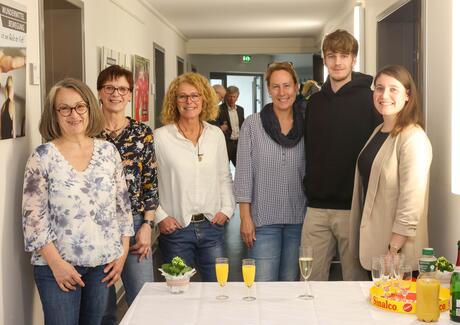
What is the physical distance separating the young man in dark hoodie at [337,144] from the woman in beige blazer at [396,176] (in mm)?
175

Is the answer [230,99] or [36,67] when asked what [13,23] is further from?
[230,99]

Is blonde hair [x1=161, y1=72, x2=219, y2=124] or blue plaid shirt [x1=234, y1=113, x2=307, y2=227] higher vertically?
blonde hair [x1=161, y1=72, x2=219, y2=124]

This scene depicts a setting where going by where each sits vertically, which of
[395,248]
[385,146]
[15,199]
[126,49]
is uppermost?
[126,49]

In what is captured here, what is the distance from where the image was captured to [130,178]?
2994mm

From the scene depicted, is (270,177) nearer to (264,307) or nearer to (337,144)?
(337,144)

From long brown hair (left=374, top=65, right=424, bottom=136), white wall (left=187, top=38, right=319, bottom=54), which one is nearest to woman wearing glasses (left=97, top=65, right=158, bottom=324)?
long brown hair (left=374, top=65, right=424, bottom=136)

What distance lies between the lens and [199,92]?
309cm

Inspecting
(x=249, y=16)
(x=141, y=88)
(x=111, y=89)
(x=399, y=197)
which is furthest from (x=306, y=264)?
(x=249, y=16)

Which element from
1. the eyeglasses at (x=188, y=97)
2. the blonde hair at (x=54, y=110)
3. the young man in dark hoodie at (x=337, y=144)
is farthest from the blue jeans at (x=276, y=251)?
the blonde hair at (x=54, y=110)

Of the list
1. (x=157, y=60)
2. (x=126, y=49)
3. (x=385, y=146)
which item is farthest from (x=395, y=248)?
(x=157, y=60)

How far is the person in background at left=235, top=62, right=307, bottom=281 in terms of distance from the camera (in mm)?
3180

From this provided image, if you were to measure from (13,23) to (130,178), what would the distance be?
2.79 ft

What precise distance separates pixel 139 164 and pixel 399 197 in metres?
1.18

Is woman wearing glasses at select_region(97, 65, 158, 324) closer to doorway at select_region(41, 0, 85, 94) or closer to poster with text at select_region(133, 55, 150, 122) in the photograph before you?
doorway at select_region(41, 0, 85, 94)
